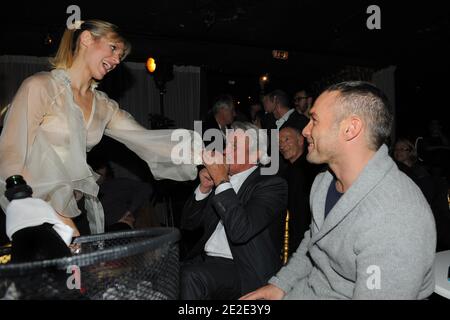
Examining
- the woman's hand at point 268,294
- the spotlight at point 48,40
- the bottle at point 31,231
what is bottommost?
the woman's hand at point 268,294

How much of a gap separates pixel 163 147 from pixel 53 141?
1.97 feet

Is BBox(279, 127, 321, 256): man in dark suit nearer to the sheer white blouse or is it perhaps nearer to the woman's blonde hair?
the sheer white blouse

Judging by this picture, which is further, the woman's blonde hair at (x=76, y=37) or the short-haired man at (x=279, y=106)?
the short-haired man at (x=279, y=106)

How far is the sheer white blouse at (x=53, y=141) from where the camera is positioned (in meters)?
1.28

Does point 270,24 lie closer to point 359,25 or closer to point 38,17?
point 359,25

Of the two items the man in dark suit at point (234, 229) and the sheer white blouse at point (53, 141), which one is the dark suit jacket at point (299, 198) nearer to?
the man in dark suit at point (234, 229)

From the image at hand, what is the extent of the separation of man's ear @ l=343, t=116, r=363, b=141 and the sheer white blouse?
0.98 meters

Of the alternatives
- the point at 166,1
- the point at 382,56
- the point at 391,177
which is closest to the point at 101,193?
the point at 391,177

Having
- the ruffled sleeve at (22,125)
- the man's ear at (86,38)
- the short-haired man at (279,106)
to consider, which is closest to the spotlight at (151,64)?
the short-haired man at (279,106)

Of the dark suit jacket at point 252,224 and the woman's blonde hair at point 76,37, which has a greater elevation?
the woman's blonde hair at point 76,37

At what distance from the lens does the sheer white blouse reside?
1283mm

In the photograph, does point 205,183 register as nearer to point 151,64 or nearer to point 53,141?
point 53,141

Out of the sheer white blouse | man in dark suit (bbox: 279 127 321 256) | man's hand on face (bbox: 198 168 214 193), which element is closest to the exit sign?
man in dark suit (bbox: 279 127 321 256)

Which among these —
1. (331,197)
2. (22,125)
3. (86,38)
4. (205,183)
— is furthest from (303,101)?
(22,125)
